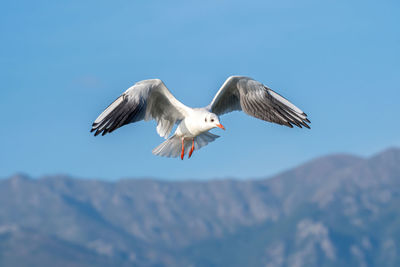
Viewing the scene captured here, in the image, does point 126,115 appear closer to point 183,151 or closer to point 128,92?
point 128,92

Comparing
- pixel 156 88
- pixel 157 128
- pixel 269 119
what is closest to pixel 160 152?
pixel 157 128

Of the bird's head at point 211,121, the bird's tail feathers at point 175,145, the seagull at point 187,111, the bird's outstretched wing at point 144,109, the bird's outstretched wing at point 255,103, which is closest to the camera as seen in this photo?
the bird's outstretched wing at point 144,109

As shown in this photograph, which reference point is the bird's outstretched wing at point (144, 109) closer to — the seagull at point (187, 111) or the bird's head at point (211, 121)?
the seagull at point (187, 111)

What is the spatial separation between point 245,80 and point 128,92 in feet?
13.2

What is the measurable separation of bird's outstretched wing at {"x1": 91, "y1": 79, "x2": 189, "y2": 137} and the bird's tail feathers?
0.35m

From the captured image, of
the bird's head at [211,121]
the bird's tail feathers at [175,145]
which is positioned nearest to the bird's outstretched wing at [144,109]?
the bird's tail feathers at [175,145]

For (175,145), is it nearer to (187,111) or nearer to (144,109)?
(187,111)

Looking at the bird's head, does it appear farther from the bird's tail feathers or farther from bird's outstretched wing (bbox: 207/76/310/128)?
the bird's tail feathers

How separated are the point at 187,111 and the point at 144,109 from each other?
1.48 m

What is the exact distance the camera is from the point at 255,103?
22.7 meters

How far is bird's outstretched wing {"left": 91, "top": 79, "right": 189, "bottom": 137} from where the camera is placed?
20562 millimetres

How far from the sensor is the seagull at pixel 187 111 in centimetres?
2108

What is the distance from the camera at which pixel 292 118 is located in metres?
21.5

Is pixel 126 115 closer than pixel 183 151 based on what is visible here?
Yes
